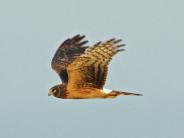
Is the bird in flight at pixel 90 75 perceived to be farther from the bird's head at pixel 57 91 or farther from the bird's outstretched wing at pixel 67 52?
the bird's outstretched wing at pixel 67 52

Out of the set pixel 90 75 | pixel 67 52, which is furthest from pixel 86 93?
pixel 67 52

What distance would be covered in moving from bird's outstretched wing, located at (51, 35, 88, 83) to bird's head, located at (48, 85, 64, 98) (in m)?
→ 1.20

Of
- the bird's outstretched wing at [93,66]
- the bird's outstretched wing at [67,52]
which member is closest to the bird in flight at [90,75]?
the bird's outstretched wing at [93,66]

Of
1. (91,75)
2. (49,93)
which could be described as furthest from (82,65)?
(49,93)

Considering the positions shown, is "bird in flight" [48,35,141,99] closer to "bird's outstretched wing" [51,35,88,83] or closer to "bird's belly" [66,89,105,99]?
"bird's belly" [66,89,105,99]

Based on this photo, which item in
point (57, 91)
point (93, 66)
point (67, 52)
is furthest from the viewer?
point (67, 52)

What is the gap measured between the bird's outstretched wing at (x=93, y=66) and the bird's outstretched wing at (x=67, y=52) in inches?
79.2

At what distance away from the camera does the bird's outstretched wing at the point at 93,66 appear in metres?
14.6

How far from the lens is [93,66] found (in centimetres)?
1485

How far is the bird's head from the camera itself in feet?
50.9

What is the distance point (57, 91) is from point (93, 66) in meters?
1.24

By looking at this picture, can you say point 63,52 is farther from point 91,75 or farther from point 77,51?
point 91,75

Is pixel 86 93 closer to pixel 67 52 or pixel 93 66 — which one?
pixel 93 66

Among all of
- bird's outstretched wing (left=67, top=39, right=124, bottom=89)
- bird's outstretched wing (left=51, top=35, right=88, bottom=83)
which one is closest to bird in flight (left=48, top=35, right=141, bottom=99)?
bird's outstretched wing (left=67, top=39, right=124, bottom=89)
